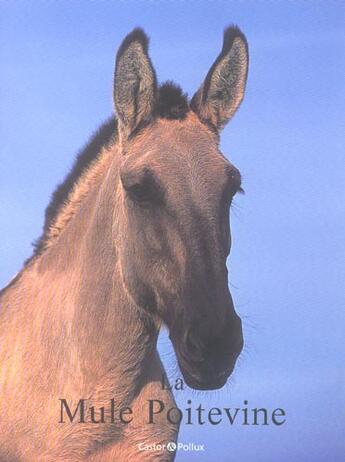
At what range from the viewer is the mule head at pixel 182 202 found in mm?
4262

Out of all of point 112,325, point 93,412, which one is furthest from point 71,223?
point 93,412

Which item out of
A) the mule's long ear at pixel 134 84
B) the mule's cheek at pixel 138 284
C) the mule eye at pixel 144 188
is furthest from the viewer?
the mule's long ear at pixel 134 84

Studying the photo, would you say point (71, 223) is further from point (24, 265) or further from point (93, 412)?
point (93, 412)

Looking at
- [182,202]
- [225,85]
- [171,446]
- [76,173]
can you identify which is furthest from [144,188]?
[171,446]

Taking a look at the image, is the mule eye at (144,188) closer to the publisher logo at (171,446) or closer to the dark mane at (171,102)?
the dark mane at (171,102)

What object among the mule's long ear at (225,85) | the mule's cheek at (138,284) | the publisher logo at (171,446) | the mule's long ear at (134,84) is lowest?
the publisher logo at (171,446)

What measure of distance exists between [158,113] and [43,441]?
6.99ft

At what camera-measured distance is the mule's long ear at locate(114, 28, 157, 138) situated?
4863 mm

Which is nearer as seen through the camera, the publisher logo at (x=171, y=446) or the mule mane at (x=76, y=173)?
the publisher logo at (x=171, y=446)

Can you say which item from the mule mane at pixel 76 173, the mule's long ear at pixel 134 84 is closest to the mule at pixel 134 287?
the mule's long ear at pixel 134 84

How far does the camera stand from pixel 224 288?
4316 millimetres

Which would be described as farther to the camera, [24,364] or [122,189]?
[24,364]

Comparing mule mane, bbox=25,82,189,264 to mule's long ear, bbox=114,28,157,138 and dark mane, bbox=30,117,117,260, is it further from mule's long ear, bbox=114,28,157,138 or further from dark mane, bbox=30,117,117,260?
mule's long ear, bbox=114,28,157,138

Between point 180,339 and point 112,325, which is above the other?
point 112,325
